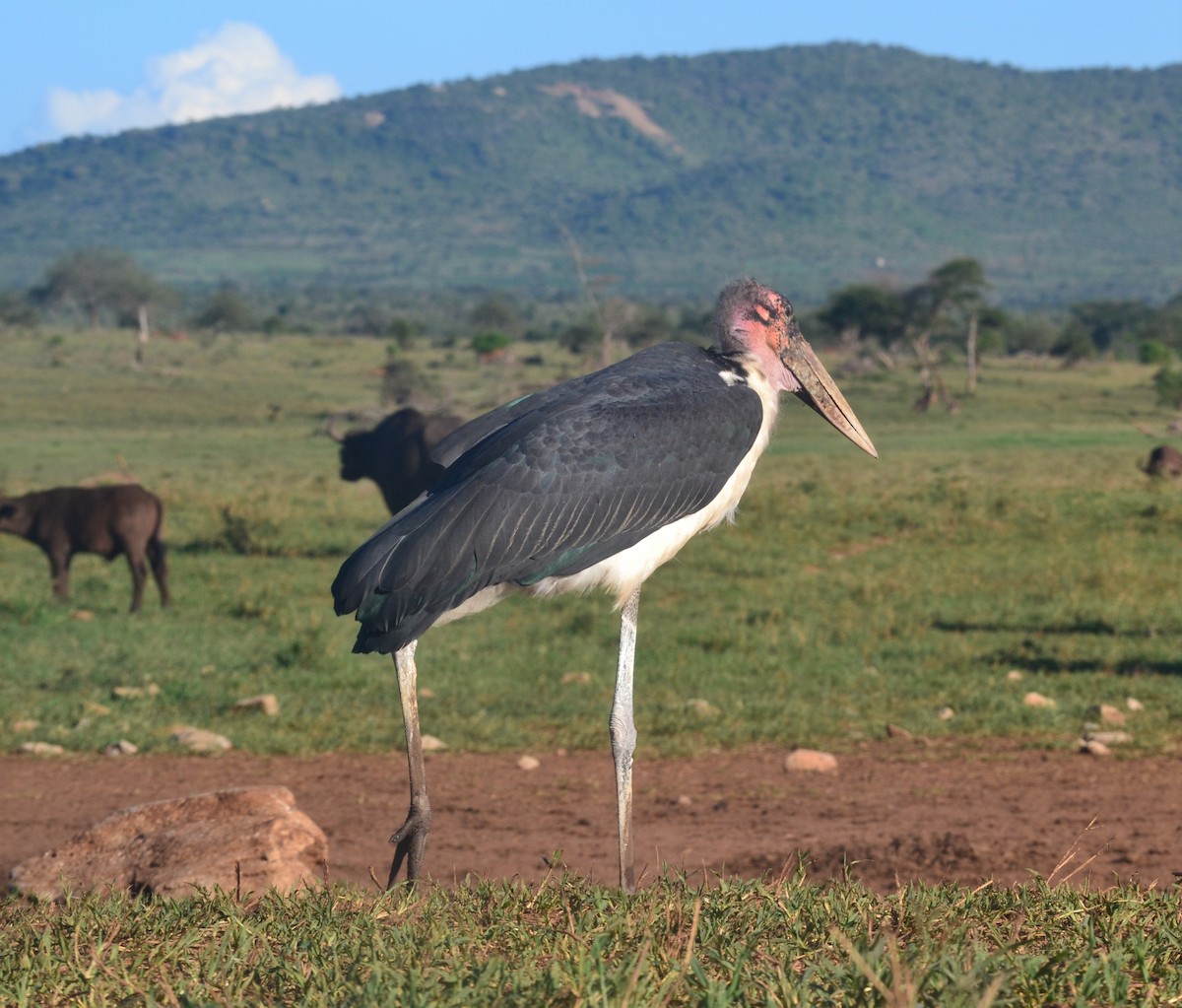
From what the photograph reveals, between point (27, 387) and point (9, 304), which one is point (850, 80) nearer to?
point (9, 304)

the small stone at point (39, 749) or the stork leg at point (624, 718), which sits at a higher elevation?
the stork leg at point (624, 718)

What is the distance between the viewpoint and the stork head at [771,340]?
4.39 m

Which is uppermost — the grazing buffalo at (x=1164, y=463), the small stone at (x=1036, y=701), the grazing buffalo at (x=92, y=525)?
the grazing buffalo at (x=92, y=525)

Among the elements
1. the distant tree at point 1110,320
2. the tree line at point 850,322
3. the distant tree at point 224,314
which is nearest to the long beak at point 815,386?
the tree line at point 850,322

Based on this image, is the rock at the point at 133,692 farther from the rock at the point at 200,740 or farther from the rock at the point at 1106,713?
the rock at the point at 1106,713

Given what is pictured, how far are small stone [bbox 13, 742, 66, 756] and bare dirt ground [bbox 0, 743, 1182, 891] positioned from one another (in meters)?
0.08

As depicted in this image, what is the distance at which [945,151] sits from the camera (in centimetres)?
15075

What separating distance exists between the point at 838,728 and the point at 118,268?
2567 inches

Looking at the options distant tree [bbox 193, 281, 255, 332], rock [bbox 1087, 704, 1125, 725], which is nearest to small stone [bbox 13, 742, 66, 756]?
rock [bbox 1087, 704, 1125, 725]

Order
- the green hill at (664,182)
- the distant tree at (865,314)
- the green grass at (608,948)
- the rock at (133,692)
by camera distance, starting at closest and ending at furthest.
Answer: the green grass at (608,948), the rock at (133,692), the distant tree at (865,314), the green hill at (664,182)

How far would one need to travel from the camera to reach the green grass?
249 cm

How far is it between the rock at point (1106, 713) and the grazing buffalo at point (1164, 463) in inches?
534

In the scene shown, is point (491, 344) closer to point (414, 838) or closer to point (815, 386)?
point (815, 386)

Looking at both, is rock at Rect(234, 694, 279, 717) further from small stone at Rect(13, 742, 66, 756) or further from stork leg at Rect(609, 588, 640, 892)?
stork leg at Rect(609, 588, 640, 892)
